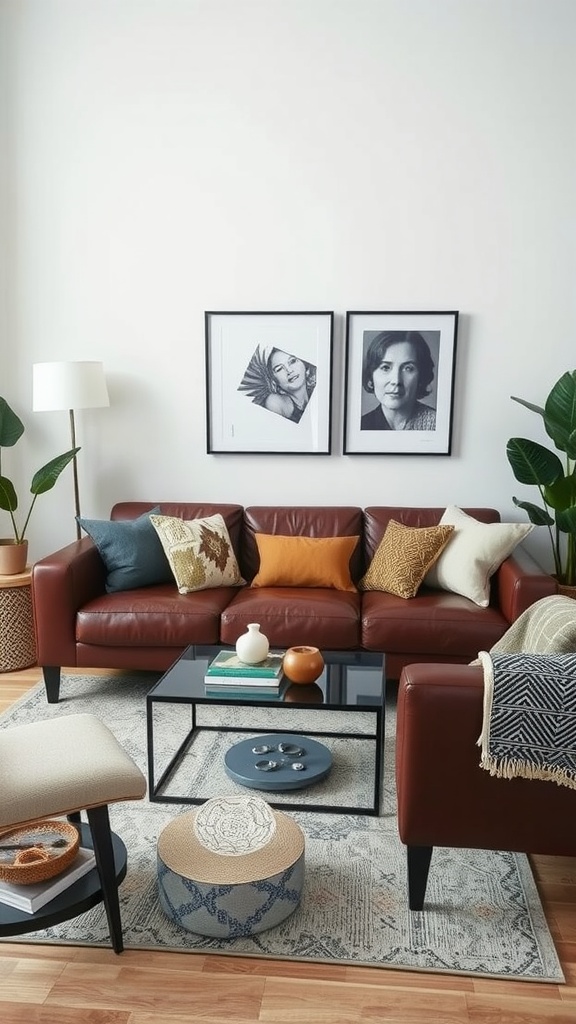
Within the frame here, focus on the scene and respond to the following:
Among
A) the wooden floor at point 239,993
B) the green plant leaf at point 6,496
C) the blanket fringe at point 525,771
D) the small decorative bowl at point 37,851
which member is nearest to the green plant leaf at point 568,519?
the blanket fringe at point 525,771

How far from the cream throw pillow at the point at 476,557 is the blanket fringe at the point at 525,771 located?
167cm

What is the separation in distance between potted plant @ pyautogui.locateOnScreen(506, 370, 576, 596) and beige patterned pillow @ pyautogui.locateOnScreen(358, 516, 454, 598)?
46 cm

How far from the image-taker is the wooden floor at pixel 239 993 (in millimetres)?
1917

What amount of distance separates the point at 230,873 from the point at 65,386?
264cm

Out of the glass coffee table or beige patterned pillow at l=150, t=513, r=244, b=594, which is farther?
beige patterned pillow at l=150, t=513, r=244, b=594

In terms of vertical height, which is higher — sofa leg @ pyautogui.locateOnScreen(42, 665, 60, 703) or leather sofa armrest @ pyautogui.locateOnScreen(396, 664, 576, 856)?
leather sofa armrest @ pyautogui.locateOnScreen(396, 664, 576, 856)

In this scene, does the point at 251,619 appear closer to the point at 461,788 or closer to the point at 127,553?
the point at 127,553

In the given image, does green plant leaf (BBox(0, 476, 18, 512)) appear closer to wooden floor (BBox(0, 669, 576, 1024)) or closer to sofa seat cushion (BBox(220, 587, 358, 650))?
sofa seat cushion (BBox(220, 587, 358, 650))

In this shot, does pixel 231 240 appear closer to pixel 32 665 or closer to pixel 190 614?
pixel 190 614

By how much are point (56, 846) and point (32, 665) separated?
2.12 metres

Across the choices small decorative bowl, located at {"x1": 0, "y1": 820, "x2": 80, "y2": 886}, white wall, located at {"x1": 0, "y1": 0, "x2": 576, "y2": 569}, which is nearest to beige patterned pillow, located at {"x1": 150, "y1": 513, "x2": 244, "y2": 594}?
white wall, located at {"x1": 0, "y1": 0, "x2": 576, "y2": 569}

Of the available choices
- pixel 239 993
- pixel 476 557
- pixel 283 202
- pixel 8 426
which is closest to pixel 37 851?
pixel 239 993

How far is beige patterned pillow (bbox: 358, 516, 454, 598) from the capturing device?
3826 millimetres

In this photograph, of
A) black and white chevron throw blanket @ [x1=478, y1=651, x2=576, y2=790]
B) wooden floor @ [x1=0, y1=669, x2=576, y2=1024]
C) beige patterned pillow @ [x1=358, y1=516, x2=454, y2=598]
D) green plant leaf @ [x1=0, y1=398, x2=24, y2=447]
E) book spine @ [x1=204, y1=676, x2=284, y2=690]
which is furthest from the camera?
green plant leaf @ [x1=0, y1=398, x2=24, y2=447]
